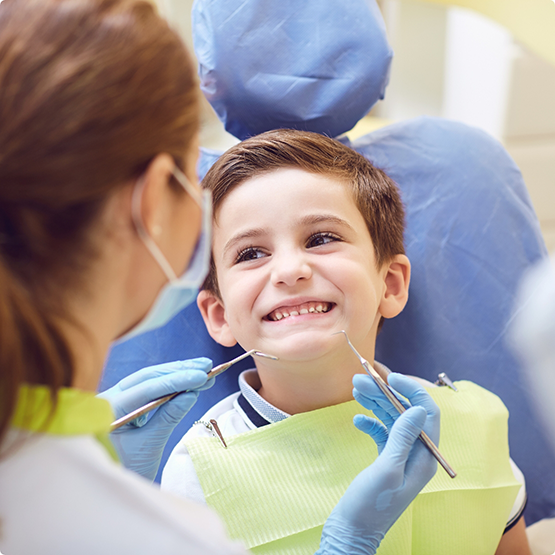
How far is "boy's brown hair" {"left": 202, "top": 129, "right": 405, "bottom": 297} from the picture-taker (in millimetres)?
1289

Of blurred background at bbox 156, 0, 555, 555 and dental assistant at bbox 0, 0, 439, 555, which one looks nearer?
dental assistant at bbox 0, 0, 439, 555

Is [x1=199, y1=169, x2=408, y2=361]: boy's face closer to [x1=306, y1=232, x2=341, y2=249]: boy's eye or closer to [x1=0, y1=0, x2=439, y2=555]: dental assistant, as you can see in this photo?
[x1=306, y1=232, x2=341, y2=249]: boy's eye

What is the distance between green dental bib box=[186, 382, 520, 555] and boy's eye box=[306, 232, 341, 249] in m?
0.33

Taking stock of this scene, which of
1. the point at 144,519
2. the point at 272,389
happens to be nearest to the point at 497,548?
the point at 272,389

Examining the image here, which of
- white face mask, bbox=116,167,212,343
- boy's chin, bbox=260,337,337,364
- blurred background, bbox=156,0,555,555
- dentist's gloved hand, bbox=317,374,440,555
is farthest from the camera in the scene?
blurred background, bbox=156,0,555,555

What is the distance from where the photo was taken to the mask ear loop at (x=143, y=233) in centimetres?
76

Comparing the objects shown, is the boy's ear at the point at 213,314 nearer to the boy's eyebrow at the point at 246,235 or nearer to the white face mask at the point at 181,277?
the boy's eyebrow at the point at 246,235

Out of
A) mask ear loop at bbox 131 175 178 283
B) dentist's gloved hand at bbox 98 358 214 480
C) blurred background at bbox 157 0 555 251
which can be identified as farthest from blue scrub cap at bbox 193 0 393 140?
blurred background at bbox 157 0 555 251

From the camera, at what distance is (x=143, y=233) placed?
78 cm

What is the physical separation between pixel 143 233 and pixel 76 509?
328mm

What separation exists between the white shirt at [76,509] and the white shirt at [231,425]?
473mm

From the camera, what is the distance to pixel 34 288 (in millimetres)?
704

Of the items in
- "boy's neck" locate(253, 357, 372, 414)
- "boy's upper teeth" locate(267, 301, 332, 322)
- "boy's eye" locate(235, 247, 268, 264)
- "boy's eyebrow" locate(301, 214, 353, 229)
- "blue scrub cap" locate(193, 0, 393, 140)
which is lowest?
"boy's neck" locate(253, 357, 372, 414)

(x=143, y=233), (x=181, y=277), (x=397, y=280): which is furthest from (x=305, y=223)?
(x=143, y=233)
